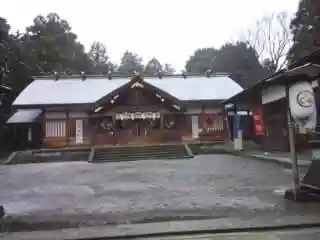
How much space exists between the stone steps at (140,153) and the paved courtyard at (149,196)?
9.42 m

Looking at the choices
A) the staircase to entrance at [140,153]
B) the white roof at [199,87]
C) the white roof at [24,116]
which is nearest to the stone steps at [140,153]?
the staircase to entrance at [140,153]

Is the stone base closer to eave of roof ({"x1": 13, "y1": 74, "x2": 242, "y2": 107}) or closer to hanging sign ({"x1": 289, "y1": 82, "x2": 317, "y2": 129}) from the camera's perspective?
hanging sign ({"x1": 289, "y1": 82, "x2": 317, "y2": 129})

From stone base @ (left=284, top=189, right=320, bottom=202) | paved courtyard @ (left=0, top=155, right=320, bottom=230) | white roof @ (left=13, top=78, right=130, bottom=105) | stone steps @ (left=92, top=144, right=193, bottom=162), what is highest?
white roof @ (left=13, top=78, right=130, bottom=105)

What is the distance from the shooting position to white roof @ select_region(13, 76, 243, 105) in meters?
33.1

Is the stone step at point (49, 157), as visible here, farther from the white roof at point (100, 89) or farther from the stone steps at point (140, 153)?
the white roof at point (100, 89)

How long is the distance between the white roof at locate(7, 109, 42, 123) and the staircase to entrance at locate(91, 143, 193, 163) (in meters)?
10.0

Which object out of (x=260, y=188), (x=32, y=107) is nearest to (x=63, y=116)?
(x=32, y=107)

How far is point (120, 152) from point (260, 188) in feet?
53.1

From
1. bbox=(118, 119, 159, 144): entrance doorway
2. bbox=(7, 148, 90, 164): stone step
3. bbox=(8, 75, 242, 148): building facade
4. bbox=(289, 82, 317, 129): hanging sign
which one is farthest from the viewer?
bbox=(118, 119, 159, 144): entrance doorway

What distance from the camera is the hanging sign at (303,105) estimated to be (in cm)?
862

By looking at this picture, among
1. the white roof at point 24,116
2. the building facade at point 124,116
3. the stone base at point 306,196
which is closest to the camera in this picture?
the stone base at point 306,196

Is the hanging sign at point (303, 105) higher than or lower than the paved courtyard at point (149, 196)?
higher

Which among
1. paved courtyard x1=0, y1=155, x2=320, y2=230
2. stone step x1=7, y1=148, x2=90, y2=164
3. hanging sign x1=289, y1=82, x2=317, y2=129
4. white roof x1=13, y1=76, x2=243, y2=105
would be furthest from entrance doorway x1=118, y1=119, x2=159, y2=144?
hanging sign x1=289, y1=82, x2=317, y2=129

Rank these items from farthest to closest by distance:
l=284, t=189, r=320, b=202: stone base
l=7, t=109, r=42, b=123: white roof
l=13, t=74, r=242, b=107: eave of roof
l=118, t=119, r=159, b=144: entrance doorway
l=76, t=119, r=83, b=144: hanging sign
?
1. l=7, t=109, r=42, b=123: white roof
2. l=13, t=74, r=242, b=107: eave of roof
3. l=118, t=119, r=159, b=144: entrance doorway
4. l=76, t=119, r=83, b=144: hanging sign
5. l=284, t=189, r=320, b=202: stone base
